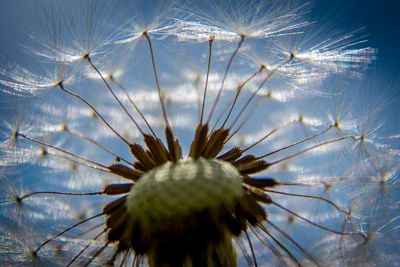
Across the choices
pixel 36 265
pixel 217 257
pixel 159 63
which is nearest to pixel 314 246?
pixel 217 257

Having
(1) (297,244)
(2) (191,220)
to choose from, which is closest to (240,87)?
(1) (297,244)

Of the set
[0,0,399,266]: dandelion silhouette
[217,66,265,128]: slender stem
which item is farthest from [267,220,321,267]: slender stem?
[217,66,265,128]: slender stem

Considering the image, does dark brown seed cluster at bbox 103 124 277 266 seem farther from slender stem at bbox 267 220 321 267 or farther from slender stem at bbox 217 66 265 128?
slender stem at bbox 217 66 265 128

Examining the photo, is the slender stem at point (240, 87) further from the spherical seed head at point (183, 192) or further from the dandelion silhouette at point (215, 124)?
the spherical seed head at point (183, 192)

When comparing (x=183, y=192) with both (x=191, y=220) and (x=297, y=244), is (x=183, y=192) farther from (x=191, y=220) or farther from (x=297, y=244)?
(x=297, y=244)

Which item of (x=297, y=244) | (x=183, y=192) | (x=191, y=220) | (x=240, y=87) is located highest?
(x=240, y=87)

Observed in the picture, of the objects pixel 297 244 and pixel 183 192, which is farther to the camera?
pixel 297 244

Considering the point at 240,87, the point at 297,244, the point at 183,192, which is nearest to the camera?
the point at 183,192
